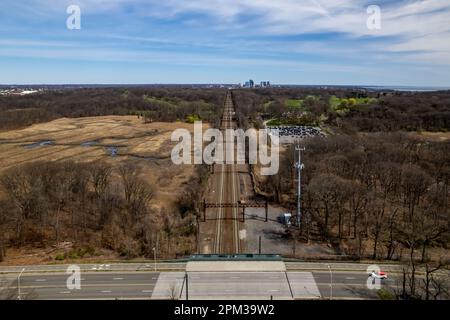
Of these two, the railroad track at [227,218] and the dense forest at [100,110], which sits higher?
the dense forest at [100,110]

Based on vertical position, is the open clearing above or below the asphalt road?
above

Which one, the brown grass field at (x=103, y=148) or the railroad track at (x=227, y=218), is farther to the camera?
the brown grass field at (x=103, y=148)

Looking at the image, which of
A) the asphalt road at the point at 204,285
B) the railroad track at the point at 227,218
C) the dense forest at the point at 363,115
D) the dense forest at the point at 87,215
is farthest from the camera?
the dense forest at the point at 363,115

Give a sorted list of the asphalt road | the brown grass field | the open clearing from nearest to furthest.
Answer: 1. the asphalt road
2. the brown grass field
3. the open clearing

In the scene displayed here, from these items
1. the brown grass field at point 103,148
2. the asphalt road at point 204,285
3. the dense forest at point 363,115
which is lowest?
the asphalt road at point 204,285

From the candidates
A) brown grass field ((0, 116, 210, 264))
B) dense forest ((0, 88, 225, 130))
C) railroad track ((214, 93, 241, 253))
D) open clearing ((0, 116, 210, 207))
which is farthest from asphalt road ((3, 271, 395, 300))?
dense forest ((0, 88, 225, 130))

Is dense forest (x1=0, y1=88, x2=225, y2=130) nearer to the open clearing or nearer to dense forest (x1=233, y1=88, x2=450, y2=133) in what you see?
the open clearing

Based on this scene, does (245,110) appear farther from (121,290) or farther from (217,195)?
(121,290)

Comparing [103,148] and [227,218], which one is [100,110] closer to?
[103,148]

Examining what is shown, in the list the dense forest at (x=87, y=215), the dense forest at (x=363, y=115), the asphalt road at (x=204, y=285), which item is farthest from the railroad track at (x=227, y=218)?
the dense forest at (x=363, y=115)

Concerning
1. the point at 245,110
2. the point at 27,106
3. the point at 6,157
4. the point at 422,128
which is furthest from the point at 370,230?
the point at 27,106

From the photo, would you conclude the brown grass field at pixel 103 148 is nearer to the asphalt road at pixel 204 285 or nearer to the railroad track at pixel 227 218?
the railroad track at pixel 227 218
